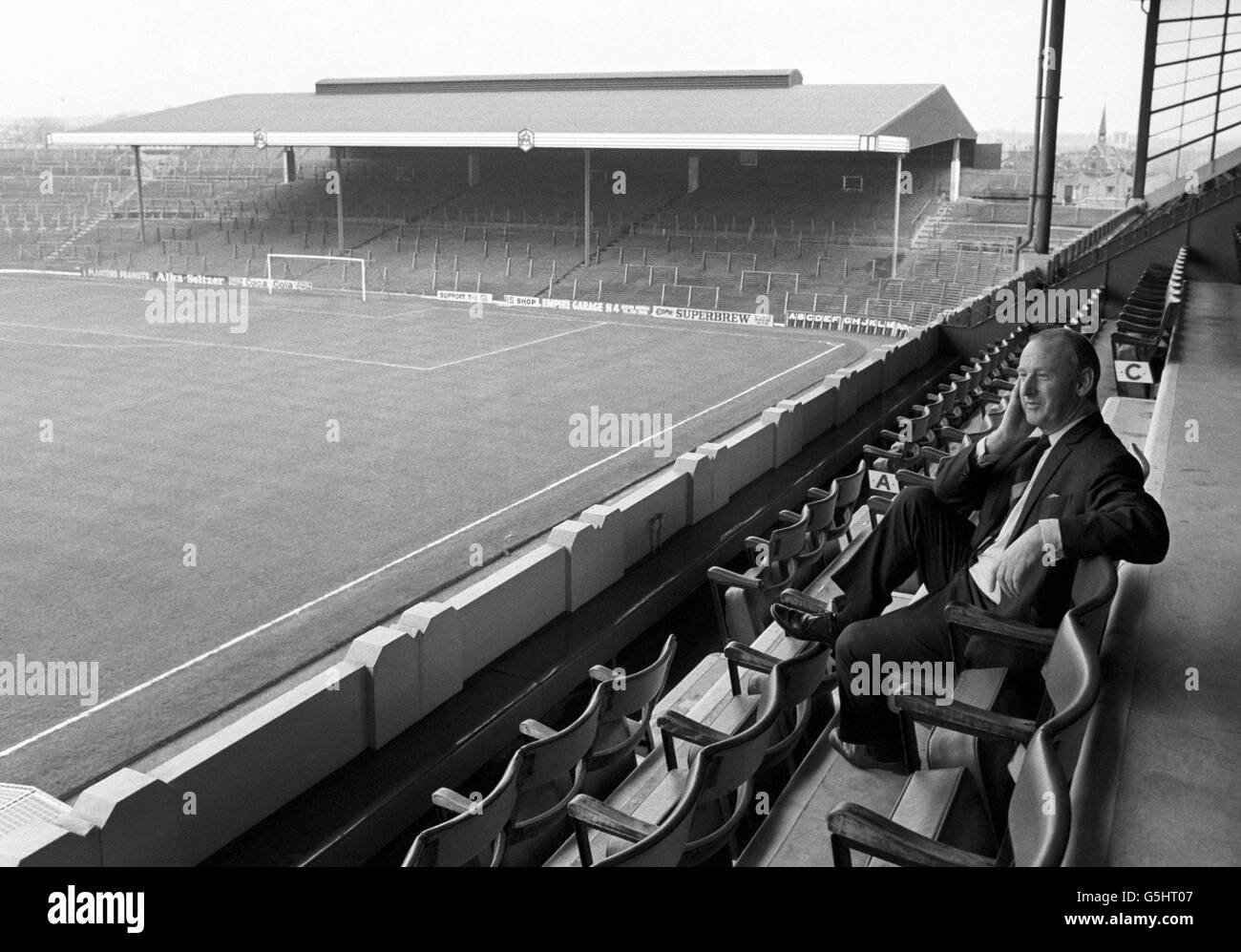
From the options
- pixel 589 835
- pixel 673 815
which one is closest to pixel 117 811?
pixel 589 835

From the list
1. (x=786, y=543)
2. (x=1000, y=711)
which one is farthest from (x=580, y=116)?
(x=1000, y=711)

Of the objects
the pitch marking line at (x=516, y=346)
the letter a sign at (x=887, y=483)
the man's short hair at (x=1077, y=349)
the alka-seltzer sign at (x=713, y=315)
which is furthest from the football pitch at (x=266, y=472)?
the man's short hair at (x=1077, y=349)

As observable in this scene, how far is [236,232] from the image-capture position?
48.7 metres

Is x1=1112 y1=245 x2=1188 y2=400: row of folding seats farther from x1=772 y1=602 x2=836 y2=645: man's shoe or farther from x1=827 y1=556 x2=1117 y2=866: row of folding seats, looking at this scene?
x1=827 y1=556 x2=1117 y2=866: row of folding seats

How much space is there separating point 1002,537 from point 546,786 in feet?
6.95

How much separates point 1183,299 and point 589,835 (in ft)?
52.4

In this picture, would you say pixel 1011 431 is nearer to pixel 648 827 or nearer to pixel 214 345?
pixel 648 827

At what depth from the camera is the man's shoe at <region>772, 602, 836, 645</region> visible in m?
5.25

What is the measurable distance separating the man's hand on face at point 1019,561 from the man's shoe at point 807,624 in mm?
954

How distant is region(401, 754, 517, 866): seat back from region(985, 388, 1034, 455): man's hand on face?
2.60 m

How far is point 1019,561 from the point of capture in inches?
169

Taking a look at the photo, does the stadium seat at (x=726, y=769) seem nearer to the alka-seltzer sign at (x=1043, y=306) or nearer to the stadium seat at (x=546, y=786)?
the stadium seat at (x=546, y=786)

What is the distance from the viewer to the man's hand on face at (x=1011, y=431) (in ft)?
17.1
